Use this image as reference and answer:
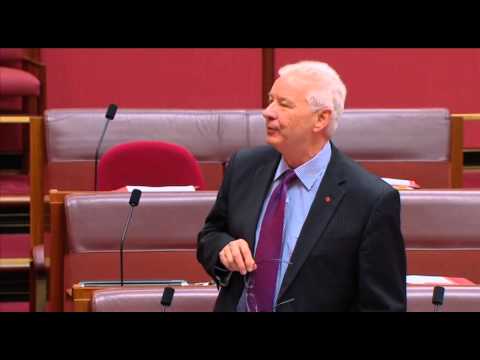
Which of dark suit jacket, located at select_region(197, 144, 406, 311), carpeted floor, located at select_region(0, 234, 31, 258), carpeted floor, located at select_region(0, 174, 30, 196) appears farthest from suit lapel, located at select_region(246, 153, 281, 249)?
carpeted floor, located at select_region(0, 174, 30, 196)

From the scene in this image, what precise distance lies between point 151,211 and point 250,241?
0.45 meters

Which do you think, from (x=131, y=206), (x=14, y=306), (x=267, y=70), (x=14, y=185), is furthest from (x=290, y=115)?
(x=267, y=70)

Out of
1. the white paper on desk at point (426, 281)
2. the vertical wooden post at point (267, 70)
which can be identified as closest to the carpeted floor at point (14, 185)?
the vertical wooden post at point (267, 70)

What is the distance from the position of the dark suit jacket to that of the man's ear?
31 mm

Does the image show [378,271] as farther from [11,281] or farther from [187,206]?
[11,281]

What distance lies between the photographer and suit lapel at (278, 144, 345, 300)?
74cm

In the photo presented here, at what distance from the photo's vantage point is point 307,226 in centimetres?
75

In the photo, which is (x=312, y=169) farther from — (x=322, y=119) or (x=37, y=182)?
(x=37, y=182)

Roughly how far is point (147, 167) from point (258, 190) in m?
0.77

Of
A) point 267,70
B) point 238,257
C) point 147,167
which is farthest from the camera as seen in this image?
point 267,70

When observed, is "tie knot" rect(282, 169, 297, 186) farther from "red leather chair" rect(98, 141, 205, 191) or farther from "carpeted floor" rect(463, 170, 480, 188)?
"carpeted floor" rect(463, 170, 480, 188)

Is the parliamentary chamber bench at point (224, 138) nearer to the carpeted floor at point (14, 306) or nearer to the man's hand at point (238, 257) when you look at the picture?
the carpeted floor at point (14, 306)
